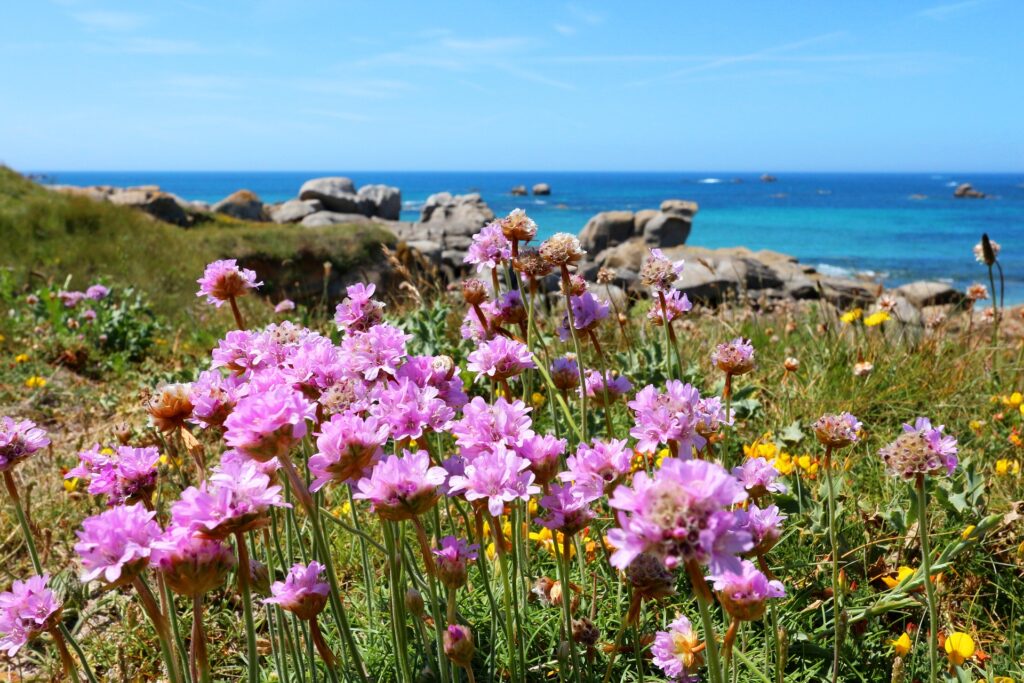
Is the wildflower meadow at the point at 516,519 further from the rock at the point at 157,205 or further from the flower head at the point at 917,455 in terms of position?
the rock at the point at 157,205

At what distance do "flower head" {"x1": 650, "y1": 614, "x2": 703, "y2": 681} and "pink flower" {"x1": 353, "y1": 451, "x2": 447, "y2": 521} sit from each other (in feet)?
2.01

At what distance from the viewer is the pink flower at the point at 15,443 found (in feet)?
4.71

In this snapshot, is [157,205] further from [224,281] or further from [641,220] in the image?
[224,281]

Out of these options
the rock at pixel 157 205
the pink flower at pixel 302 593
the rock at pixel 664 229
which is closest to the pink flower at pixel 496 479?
the pink flower at pixel 302 593

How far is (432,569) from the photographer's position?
125cm

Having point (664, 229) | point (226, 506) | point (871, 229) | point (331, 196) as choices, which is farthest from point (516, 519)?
point (871, 229)

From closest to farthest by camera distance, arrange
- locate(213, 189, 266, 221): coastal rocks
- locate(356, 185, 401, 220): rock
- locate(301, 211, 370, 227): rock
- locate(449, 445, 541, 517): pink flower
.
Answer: locate(449, 445, 541, 517): pink flower
locate(301, 211, 370, 227): rock
locate(213, 189, 266, 221): coastal rocks
locate(356, 185, 401, 220): rock

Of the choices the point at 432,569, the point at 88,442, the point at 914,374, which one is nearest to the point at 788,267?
the point at 914,374

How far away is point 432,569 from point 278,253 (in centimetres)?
1518

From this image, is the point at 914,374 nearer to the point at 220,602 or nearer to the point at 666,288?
the point at 666,288

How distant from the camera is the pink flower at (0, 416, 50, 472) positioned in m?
1.44

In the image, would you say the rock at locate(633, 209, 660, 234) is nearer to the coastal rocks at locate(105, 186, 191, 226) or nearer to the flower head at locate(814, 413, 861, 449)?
the coastal rocks at locate(105, 186, 191, 226)

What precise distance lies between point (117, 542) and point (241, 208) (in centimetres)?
A: 2681

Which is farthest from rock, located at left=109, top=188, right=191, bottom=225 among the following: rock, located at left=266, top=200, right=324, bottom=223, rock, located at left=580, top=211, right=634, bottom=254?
rock, located at left=580, top=211, right=634, bottom=254
